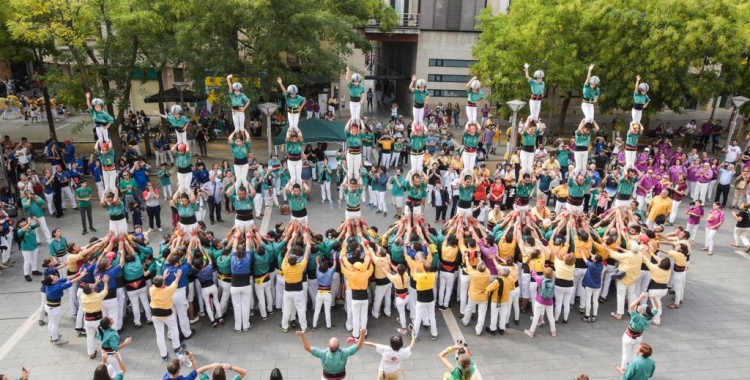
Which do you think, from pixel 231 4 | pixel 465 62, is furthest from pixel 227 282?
pixel 465 62

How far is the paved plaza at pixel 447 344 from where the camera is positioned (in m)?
9.03

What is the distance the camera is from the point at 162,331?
9047 millimetres

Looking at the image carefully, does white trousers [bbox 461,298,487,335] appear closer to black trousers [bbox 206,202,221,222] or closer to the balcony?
black trousers [bbox 206,202,221,222]

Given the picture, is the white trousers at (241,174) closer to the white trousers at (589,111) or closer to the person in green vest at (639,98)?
the white trousers at (589,111)

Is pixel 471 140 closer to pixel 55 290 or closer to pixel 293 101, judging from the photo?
→ pixel 293 101

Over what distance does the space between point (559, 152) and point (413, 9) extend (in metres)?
14.7

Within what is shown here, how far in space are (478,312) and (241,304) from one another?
439 centimetres

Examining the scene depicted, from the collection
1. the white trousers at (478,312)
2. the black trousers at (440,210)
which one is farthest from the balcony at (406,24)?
the white trousers at (478,312)

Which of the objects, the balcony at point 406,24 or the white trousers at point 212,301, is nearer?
the white trousers at point 212,301

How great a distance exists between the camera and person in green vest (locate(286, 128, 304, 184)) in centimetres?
1116

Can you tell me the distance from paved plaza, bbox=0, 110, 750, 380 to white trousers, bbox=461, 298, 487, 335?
0.53 ft

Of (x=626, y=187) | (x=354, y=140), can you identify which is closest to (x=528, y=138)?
(x=626, y=187)

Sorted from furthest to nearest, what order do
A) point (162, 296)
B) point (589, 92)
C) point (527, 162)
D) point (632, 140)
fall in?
point (632, 140) < point (527, 162) < point (589, 92) < point (162, 296)

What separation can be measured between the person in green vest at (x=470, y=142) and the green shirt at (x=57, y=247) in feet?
28.1
